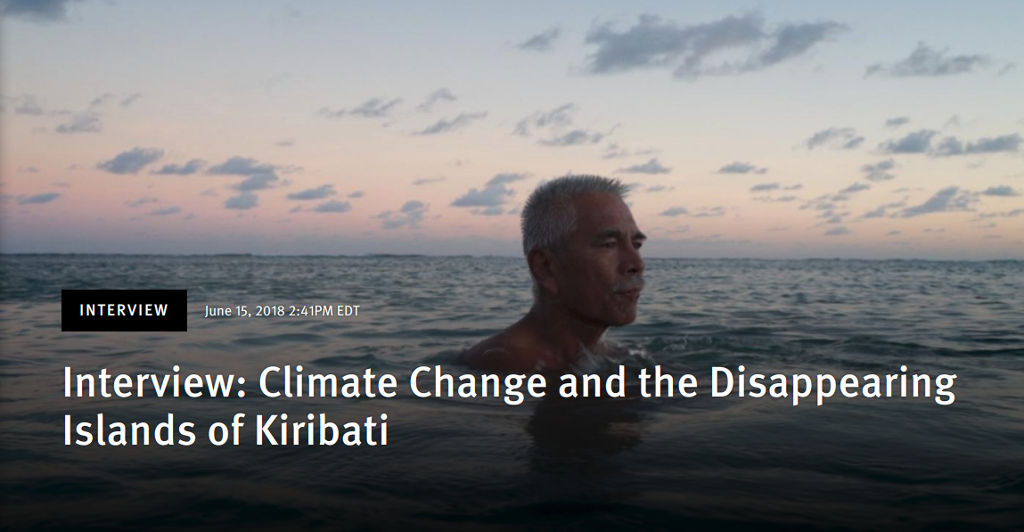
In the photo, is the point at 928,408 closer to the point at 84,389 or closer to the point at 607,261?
the point at 607,261

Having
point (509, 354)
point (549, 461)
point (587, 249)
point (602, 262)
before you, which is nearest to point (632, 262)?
point (602, 262)

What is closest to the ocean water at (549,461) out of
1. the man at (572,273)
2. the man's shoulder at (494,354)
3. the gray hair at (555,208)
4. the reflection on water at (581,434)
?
the reflection on water at (581,434)

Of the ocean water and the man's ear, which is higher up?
the man's ear

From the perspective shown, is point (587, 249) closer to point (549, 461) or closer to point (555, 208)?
point (555, 208)

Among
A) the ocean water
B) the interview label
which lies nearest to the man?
the ocean water

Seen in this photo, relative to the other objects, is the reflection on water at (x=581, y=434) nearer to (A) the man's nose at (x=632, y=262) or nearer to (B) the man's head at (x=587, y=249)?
(B) the man's head at (x=587, y=249)

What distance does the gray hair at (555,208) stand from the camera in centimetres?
459

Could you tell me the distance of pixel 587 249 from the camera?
178 inches

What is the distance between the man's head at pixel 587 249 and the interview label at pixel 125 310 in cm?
455

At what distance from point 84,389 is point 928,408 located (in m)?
4.87

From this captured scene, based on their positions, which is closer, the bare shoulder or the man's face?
the man's face

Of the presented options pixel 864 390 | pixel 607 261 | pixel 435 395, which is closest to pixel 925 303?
pixel 864 390

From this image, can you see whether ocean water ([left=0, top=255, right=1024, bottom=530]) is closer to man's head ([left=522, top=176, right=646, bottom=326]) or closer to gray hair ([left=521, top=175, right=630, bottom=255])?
man's head ([left=522, top=176, right=646, bottom=326])

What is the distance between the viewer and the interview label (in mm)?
7621
